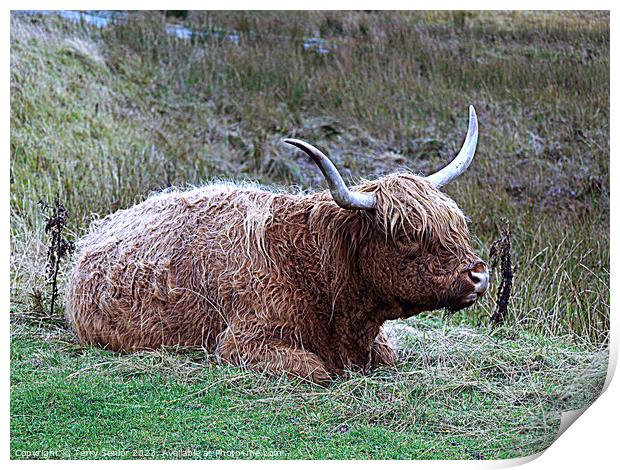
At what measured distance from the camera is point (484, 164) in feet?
33.5

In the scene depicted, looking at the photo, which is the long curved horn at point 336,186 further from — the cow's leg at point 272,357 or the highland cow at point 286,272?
the cow's leg at point 272,357

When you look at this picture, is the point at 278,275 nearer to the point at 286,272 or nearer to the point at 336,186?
the point at 286,272

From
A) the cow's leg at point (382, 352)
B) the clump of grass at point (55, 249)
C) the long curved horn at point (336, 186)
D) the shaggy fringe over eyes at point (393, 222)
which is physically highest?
the long curved horn at point (336, 186)

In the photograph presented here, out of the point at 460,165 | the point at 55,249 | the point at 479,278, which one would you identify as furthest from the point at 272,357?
the point at 55,249

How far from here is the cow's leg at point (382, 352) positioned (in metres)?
5.70

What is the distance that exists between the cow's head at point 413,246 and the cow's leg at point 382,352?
20.1 inches

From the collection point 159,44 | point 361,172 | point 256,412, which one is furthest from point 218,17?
point 256,412

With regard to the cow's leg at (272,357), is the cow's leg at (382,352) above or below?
below

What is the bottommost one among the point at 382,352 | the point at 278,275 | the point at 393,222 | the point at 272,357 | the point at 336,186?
the point at 382,352

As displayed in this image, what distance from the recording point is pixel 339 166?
11.3 metres

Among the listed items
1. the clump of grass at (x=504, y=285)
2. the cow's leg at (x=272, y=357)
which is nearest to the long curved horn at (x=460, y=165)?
the cow's leg at (x=272, y=357)

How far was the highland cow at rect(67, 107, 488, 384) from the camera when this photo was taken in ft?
16.5

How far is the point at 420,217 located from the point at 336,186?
0.52 meters

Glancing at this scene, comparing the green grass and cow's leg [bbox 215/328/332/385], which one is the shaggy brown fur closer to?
cow's leg [bbox 215/328/332/385]
